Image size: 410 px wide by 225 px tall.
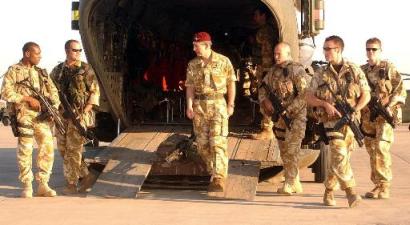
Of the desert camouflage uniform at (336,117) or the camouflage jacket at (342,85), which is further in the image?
the camouflage jacket at (342,85)

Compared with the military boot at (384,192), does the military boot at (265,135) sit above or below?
above

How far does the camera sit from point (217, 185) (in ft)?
24.6

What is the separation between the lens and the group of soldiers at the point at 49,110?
7.63m

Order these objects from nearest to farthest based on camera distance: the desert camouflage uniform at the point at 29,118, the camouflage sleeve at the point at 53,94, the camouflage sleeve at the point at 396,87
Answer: the desert camouflage uniform at the point at 29,118
the camouflage sleeve at the point at 396,87
the camouflage sleeve at the point at 53,94

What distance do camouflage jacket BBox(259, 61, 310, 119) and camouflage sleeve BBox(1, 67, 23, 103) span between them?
2661 millimetres

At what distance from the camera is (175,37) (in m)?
12.5

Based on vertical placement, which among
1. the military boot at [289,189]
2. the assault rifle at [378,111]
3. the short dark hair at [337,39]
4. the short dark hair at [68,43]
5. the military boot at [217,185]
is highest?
the short dark hair at [68,43]

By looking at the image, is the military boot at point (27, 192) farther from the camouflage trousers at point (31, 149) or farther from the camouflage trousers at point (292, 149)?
the camouflage trousers at point (292, 149)

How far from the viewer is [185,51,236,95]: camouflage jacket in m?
7.78

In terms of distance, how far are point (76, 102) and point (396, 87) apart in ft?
11.5

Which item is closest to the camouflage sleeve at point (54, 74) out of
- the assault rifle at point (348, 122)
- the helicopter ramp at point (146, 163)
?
the helicopter ramp at point (146, 163)

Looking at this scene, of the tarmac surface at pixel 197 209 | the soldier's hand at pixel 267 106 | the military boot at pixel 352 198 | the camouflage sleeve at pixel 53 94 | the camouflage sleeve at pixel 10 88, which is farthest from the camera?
the soldier's hand at pixel 267 106

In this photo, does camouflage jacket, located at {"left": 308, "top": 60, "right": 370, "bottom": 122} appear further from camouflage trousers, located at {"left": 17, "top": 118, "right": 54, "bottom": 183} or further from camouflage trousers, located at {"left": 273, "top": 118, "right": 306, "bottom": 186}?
camouflage trousers, located at {"left": 17, "top": 118, "right": 54, "bottom": 183}

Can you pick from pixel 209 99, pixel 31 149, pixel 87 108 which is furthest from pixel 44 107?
pixel 209 99
